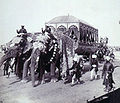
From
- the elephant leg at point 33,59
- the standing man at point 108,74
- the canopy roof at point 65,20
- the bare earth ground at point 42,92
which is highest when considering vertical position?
the canopy roof at point 65,20

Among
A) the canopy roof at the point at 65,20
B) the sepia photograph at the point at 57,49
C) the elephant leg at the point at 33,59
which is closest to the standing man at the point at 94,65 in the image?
the sepia photograph at the point at 57,49

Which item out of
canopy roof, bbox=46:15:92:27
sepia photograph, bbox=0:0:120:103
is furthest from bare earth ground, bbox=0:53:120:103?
canopy roof, bbox=46:15:92:27

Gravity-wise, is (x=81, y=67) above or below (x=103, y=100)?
above

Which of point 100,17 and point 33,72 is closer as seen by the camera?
point 33,72

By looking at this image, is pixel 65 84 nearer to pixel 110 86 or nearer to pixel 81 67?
pixel 81 67

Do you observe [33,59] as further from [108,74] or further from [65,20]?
[108,74]

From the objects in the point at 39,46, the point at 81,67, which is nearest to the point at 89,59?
the point at 81,67

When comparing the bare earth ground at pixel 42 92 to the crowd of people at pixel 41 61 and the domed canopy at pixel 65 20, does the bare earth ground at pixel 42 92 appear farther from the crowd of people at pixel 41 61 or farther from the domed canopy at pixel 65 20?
the domed canopy at pixel 65 20

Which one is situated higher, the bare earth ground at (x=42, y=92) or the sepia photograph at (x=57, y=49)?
the sepia photograph at (x=57, y=49)
